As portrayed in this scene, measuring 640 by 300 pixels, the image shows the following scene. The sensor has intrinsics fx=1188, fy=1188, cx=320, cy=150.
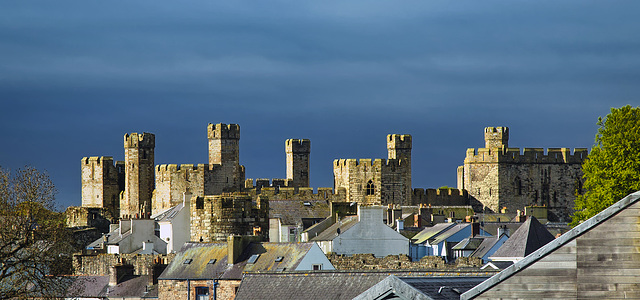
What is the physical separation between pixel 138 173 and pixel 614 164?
143ft

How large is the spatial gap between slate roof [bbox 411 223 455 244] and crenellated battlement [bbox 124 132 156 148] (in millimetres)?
30286

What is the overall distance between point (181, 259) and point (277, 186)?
113ft

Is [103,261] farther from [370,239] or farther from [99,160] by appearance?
[99,160]

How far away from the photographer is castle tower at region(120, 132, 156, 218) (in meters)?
79.1

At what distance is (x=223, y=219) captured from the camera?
164ft

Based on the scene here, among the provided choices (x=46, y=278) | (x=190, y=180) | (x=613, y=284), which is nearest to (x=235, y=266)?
(x=46, y=278)

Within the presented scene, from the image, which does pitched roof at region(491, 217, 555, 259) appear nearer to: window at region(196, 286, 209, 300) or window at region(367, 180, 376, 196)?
window at region(196, 286, 209, 300)

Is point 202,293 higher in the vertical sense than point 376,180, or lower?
lower

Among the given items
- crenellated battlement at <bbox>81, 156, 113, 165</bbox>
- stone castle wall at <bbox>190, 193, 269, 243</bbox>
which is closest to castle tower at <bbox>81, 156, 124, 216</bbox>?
crenellated battlement at <bbox>81, 156, 113, 165</bbox>

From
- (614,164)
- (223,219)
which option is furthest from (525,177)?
(614,164)

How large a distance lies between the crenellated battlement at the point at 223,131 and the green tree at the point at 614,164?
3677 centimetres

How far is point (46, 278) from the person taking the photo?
3316 centimetres

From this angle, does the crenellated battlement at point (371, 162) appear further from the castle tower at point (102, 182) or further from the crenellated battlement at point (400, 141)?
the castle tower at point (102, 182)

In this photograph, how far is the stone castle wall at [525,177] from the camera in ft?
246
